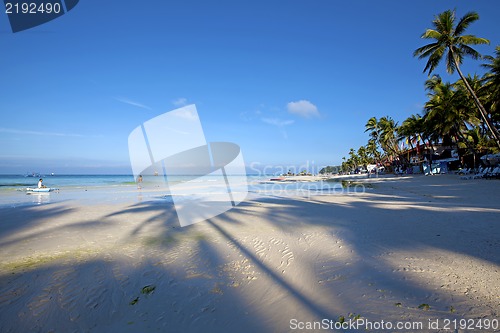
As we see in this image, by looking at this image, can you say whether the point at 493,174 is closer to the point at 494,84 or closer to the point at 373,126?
the point at 494,84

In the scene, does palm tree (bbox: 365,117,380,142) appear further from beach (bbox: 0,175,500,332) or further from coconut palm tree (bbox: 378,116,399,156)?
beach (bbox: 0,175,500,332)

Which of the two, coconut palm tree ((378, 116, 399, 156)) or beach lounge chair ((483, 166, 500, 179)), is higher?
coconut palm tree ((378, 116, 399, 156))

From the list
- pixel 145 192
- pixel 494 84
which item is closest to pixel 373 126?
pixel 494 84

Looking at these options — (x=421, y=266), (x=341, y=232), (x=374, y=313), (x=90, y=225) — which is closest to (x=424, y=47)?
(x=341, y=232)

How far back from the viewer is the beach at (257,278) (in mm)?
2812

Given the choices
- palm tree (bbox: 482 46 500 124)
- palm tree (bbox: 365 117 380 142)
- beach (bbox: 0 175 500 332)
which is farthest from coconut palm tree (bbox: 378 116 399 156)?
beach (bbox: 0 175 500 332)

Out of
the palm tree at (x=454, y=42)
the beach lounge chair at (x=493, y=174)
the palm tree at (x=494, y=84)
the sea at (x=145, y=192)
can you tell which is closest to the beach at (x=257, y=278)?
the sea at (x=145, y=192)

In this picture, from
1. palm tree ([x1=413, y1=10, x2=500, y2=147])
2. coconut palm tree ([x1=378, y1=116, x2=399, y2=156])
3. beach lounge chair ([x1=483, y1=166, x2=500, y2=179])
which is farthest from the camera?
coconut palm tree ([x1=378, y1=116, x2=399, y2=156])

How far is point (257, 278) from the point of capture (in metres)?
3.96

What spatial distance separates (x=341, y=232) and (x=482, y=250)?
273 cm

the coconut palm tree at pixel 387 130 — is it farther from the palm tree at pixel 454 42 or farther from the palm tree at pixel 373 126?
the palm tree at pixel 454 42

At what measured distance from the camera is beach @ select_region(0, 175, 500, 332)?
2.81 meters

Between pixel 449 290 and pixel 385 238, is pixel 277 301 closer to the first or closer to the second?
pixel 449 290

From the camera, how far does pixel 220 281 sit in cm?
389
